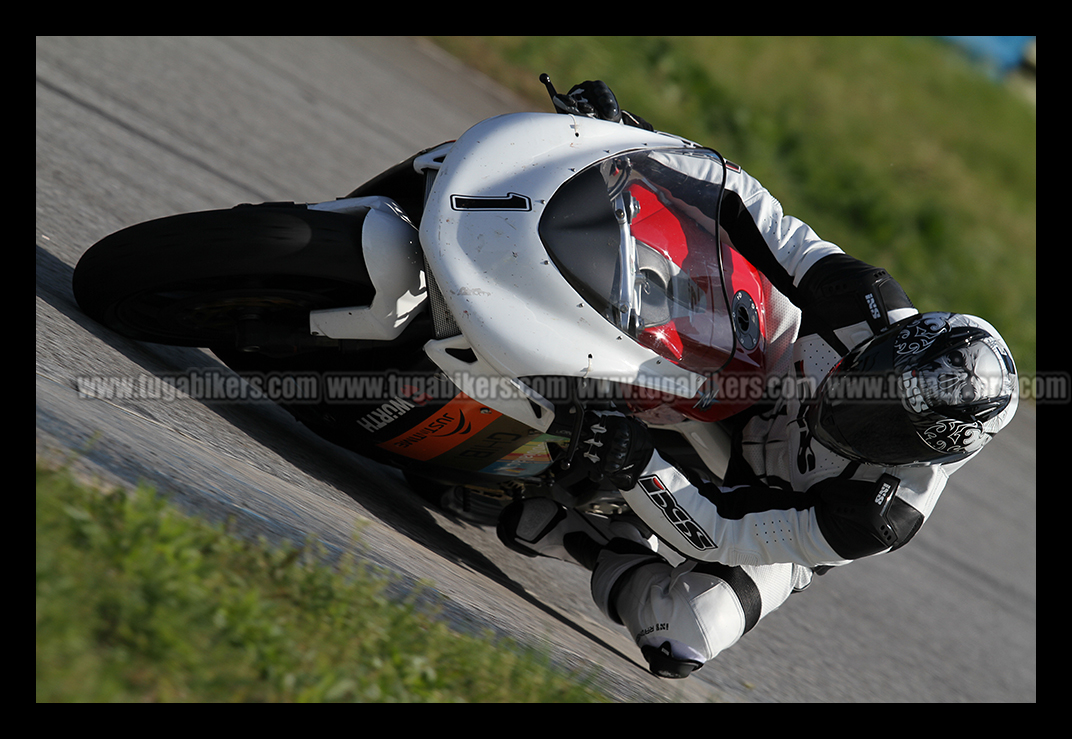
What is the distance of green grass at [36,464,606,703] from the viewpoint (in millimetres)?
1573

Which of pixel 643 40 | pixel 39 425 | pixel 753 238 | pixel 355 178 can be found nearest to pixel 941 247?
pixel 643 40

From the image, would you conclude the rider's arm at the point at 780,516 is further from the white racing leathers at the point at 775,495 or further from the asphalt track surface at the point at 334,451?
the asphalt track surface at the point at 334,451

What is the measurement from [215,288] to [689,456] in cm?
176

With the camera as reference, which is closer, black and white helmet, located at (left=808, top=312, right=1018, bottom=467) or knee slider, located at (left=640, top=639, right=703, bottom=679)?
black and white helmet, located at (left=808, top=312, right=1018, bottom=467)

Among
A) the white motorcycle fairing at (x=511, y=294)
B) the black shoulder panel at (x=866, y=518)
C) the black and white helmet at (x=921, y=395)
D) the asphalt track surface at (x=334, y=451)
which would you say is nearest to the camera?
the white motorcycle fairing at (x=511, y=294)

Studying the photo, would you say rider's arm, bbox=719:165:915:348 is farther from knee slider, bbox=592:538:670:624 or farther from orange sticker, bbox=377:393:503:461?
orange sticker, bbox=377:393:503:461

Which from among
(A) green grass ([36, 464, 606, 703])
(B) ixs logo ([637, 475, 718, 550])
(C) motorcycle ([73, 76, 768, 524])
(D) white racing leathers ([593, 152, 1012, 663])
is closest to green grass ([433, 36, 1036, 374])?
(D) white racing leathers ([593, 152, 1012, 663])

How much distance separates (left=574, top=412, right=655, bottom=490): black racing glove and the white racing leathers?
0.23m

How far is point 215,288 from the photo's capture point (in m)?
2.68

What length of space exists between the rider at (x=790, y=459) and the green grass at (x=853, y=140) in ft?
19.7

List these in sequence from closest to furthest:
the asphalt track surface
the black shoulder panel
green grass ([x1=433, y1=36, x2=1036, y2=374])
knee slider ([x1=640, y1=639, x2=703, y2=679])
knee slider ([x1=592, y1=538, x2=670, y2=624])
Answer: the asphalt track surface < the black shoulder panel < knee slider ([x1=640, y1=639, x2=703, y2=679]) < knee slider ([x1=592, y1=538, x2=670, y2=624]) < green grass ([x1=433, y1=36, x2=1036, y2=374])

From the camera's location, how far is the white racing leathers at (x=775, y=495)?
296 centimetres

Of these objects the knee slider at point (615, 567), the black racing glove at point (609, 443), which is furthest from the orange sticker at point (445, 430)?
the knee slider at point (615, 567)
